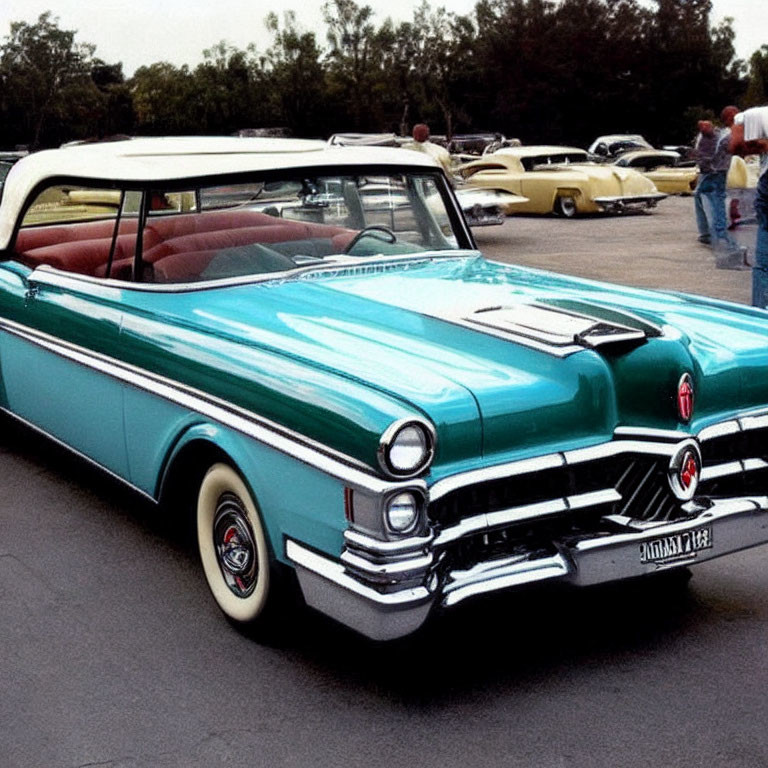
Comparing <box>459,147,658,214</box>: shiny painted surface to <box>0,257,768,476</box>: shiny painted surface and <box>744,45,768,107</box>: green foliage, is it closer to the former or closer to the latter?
<box>0,257,768,476</box>: shiny painted surface

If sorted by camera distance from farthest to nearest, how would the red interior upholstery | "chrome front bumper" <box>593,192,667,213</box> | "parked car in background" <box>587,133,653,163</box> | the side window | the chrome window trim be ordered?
"parked car in background" <box>587,133,653,163</box> < "chrome front bumper" <box>593,192,667,213</box> < the side window < the red interior upholstery < the chrome window trim

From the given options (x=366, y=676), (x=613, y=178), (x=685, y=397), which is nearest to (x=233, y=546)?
(x=366, y=676)

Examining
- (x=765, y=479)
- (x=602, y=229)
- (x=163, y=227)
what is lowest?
(x=602, y=229)

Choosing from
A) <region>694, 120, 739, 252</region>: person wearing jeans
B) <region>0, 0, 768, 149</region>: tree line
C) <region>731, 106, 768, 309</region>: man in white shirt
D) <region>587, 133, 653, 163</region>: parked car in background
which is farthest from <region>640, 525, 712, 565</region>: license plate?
<region>0, 0, 768, 149</region>: tree line

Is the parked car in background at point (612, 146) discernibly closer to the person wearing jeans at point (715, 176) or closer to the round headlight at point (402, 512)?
the person wearing jeans at point (715, 176)

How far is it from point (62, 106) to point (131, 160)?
8152cm

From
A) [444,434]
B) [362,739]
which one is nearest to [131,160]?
[444,434]

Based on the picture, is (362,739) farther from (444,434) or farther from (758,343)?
(758,343)

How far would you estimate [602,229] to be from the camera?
2041cm

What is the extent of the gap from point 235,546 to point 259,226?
1.64m

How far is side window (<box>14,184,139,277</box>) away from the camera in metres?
5.26

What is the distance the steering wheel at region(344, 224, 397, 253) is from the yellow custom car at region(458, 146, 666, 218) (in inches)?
691

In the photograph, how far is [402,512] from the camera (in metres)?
3.48

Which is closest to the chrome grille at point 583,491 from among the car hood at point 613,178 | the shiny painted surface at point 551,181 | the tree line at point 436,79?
the shiny painted surface at point 551,181
